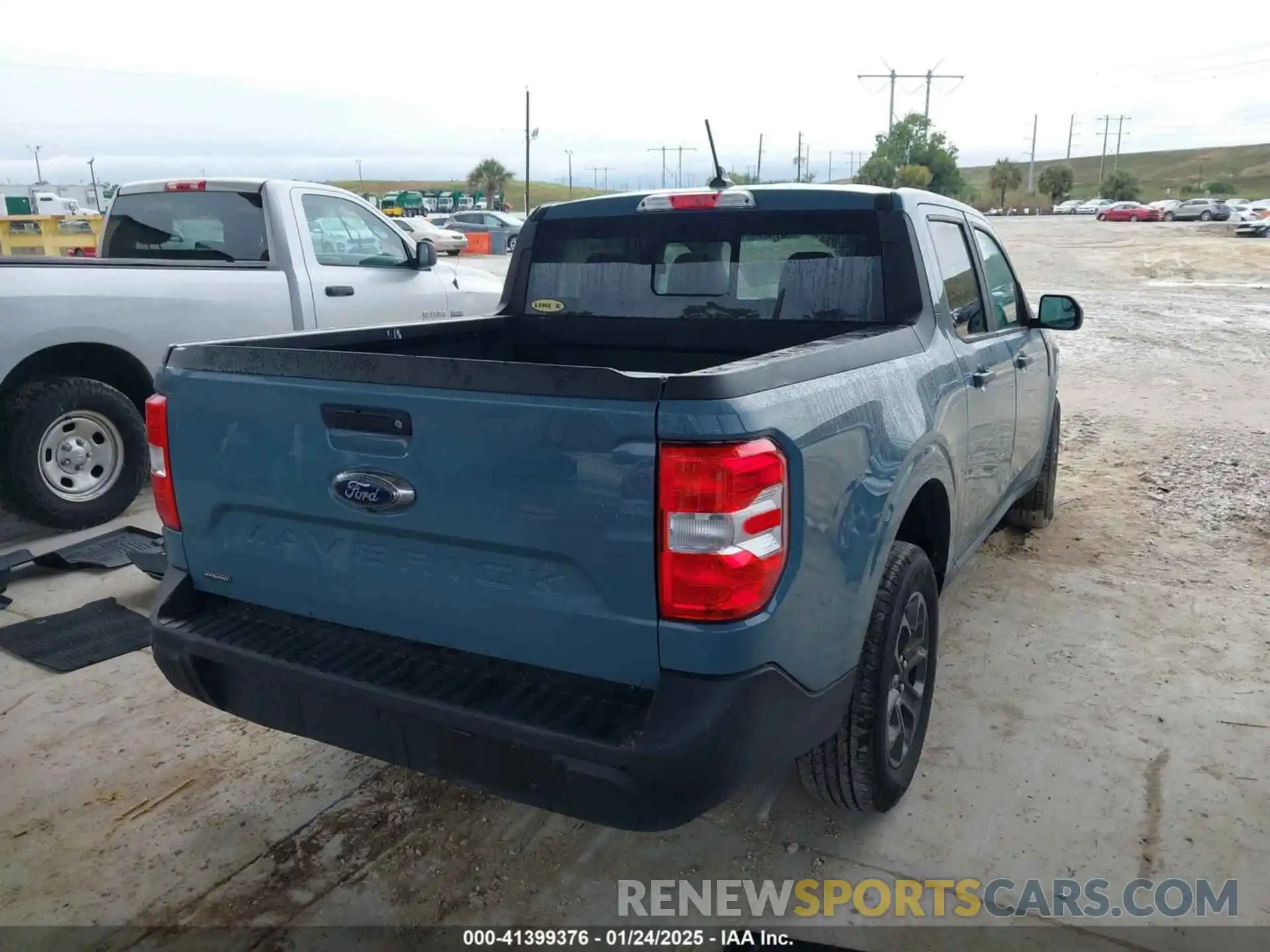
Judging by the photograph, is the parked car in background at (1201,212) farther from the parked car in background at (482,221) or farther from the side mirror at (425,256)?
the side mirror at (425,256)

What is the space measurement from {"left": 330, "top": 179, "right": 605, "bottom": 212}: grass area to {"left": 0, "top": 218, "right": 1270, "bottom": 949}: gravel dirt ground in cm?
10056

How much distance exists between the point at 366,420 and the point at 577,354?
5.70ft

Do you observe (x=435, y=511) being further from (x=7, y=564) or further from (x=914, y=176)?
(x=914, y=176)

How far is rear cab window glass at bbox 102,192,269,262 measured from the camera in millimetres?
6852

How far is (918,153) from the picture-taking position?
240ft

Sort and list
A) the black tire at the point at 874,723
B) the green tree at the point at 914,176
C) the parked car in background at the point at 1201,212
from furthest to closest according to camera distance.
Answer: the green tree at the point at 914,176
the parked car in background at the point at 1201,212
the black tire at the point at 874,723

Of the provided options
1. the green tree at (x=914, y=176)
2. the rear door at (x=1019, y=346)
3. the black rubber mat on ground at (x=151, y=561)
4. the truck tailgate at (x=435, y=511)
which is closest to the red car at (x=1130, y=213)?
the green tree at (x=914, y=176)

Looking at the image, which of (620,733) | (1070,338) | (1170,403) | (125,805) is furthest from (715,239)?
(1070,338)

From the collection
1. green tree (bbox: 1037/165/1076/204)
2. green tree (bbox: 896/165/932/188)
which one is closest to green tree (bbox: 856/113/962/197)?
green tree (bbox: 896/165/932/188)

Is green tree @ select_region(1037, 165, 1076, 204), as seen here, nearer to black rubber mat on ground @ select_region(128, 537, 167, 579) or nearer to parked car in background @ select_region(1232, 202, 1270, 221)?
parked car in background @ select_region(1232, 202, 1270, 221)

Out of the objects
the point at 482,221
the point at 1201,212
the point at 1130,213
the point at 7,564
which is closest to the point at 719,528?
the point at 7,564

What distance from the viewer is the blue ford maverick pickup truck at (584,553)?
2162mm

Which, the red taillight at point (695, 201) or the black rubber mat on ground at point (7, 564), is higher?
the red taillight at point (695, 201)

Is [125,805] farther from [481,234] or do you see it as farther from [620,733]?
[481,234]
